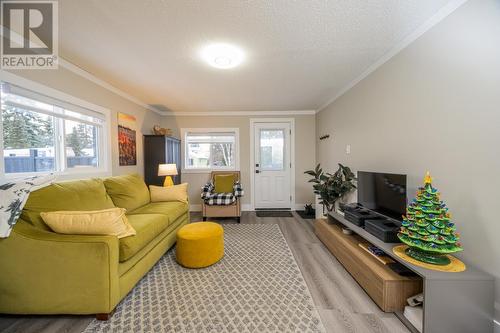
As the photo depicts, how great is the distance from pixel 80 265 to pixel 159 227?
0.76 metres

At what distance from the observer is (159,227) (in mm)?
2078

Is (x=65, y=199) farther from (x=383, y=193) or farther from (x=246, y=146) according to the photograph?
(x=246, y=146)

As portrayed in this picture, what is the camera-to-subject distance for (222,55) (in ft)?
6.61

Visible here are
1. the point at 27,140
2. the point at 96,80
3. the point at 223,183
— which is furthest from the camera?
the point at 223,183

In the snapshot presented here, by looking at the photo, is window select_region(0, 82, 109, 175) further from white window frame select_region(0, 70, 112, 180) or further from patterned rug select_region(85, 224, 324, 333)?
patterned rug select_region(85, 224, 324, 333)

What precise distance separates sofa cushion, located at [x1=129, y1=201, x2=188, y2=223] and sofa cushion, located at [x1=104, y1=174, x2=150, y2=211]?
98mm

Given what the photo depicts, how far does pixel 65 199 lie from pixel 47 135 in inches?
36.4

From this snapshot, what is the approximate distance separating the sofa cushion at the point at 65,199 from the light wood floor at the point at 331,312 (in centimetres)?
66

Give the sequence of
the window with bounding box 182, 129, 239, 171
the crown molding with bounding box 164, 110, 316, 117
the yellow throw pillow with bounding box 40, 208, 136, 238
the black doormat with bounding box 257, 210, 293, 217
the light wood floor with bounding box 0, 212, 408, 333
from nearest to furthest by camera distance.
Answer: the light wood floor with bounding box 0, 212, 408, 333
the yellow throw pillow with bounding box 40, 208, 136, 238
the black doormat with bounding box 257, 210, 293, 217
the crown molding with bounding box 164, 110, 316, 117
the window with bounding box 182, 129, 239, 171

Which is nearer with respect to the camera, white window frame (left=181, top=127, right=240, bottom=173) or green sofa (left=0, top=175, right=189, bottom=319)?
green sofa (left=0, top=175, right=189, bottom=319)

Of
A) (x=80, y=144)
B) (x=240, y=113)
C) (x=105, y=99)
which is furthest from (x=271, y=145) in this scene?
(x=80, y=144)

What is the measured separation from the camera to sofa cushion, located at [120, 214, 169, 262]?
4.99 ft

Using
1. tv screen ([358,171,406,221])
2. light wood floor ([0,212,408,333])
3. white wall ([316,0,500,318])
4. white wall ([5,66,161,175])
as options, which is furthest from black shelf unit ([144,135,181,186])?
white wall ([316,0,500,318])

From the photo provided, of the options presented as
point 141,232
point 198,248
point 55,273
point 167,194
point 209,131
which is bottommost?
point 198,248
